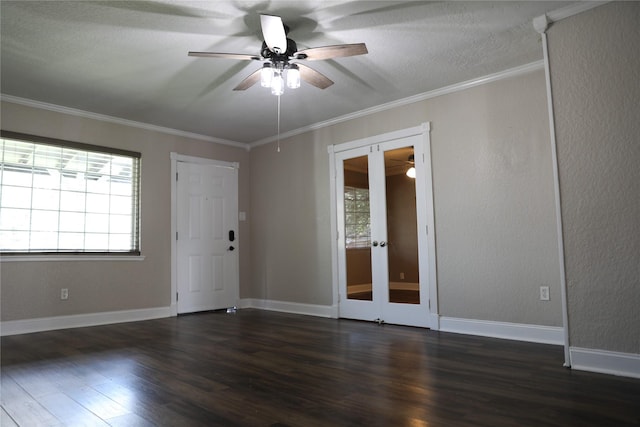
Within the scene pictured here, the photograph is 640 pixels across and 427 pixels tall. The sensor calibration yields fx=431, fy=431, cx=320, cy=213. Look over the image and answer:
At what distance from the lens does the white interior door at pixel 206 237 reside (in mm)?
6051

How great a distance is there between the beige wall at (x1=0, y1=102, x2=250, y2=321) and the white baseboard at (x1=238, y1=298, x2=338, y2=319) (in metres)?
1.34

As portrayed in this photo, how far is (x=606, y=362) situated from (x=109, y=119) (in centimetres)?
567

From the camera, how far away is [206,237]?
249 inches

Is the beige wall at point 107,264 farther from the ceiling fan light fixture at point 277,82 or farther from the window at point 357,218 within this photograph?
the ceiling fan light fixture at point 277,82

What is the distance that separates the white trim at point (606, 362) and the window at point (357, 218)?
2.64 m

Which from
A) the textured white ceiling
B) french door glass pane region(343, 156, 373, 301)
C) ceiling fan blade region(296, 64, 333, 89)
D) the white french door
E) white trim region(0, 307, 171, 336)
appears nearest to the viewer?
the textured white ceiling

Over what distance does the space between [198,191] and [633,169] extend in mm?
5161

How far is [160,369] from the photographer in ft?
10.2

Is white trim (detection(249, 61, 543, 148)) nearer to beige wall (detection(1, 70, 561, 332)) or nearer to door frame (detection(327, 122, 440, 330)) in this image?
beige wall (detection(1, 70, 561, 332))

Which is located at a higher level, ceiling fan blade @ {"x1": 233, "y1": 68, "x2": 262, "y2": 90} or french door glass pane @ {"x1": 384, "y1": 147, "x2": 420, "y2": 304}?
ceiling fan blade @ {"x1": 233, "y1": 68, "x2": 262, "y2": 90}

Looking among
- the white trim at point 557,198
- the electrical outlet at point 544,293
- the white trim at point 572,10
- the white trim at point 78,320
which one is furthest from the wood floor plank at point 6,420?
the white trim at point 572,10

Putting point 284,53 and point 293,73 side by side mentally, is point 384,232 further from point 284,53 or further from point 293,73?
point 284,53

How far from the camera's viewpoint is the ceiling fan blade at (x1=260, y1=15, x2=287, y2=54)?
9.18ft

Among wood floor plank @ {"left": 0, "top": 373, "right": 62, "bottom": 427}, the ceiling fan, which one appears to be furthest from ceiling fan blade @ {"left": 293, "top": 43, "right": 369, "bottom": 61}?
wood floor plank @ {"left": 0, "top": 373, "right": 62, "bottom": 427}
